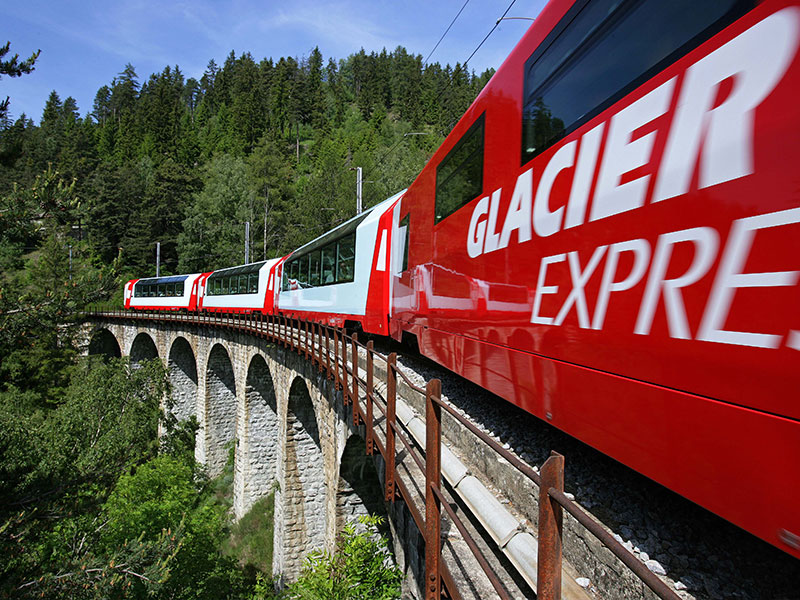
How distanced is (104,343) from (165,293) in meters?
14.5

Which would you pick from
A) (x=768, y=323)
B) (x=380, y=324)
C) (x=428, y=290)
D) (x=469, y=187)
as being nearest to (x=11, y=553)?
(x=380, y=324)

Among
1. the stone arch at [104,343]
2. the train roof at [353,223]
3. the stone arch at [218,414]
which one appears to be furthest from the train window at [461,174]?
the stone arch at [104,343]

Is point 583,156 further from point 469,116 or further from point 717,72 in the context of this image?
point 469,116

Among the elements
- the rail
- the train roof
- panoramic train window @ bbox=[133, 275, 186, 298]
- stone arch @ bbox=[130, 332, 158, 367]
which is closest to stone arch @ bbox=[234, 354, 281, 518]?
the train roof

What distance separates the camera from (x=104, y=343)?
4434 centimetres

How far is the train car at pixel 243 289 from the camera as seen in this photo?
21312 mm

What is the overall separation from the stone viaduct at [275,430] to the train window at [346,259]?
2259 mm

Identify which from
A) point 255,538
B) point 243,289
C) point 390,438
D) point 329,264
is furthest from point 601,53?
point 243,289

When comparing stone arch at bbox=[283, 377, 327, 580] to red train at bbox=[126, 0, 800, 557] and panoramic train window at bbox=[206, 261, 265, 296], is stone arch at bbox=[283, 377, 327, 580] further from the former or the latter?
red train at bbox=[126, 0, 800, 557]

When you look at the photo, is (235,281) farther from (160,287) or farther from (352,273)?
(352,273)

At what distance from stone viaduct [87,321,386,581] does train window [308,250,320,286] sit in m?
2.27

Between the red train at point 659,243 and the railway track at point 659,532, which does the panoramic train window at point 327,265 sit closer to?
the red train at point 659,243

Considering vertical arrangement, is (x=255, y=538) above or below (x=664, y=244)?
below

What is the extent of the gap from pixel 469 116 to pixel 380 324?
5565mm
